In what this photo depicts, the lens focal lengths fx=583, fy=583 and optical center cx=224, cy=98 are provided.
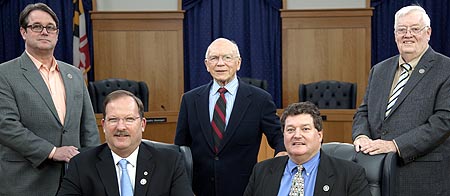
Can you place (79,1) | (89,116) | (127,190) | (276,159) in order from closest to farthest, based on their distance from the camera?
(127,190) < (276,159) < (89,116) < (79,1)

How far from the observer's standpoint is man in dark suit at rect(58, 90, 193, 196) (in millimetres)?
2598

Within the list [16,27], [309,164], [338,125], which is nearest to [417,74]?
[309,164]

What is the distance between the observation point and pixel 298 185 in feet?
8.86

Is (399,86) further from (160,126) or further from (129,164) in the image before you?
(160,126)

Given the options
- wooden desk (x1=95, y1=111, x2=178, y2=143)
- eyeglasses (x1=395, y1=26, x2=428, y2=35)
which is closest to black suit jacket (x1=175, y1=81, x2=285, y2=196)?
eyeglasses (x1=395, y1=26, x2=428, y2=35)

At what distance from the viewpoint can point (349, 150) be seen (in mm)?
2898

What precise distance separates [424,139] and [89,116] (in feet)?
5.99

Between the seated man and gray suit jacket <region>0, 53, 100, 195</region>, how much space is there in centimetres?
106

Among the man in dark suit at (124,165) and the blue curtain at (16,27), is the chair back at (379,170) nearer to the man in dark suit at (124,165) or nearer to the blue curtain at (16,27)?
the man in dark suit at (124,165)

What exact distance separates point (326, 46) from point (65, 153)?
20.7 ft

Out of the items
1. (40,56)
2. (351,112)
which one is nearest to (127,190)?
(40,56)

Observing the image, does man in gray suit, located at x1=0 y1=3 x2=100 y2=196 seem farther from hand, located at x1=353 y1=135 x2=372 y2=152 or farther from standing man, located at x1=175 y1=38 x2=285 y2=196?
hand, located at x1=353 y1=135 x2=372 y2=152

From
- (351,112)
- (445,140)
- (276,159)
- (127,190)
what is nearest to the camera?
(127,190)

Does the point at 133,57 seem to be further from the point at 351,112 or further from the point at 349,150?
the point at 349,150
